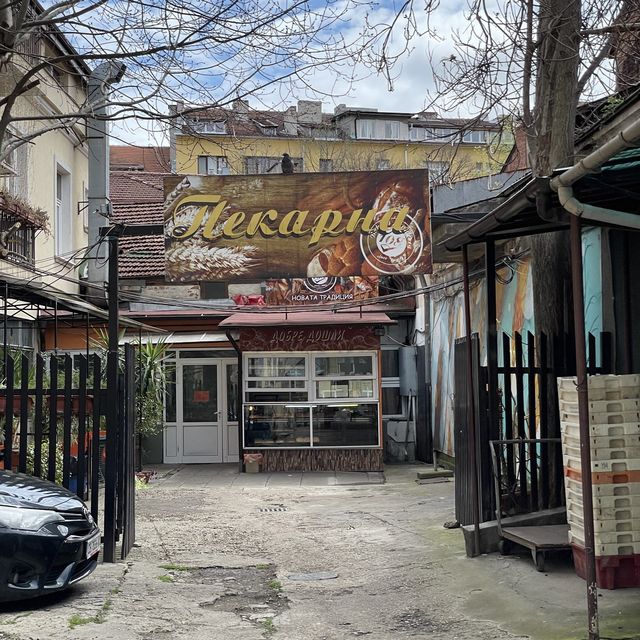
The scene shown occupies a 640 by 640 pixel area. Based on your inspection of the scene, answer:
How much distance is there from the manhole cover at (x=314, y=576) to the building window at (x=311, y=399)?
974 cm

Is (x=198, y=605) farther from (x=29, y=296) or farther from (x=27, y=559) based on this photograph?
(x=29, y=296)

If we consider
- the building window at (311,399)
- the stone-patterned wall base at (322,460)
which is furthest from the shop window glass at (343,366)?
the stone-patterned wall base at (322,460)

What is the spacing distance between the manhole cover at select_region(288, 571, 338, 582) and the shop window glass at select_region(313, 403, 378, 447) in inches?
384

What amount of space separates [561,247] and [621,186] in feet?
8.18

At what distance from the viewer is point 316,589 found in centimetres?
762

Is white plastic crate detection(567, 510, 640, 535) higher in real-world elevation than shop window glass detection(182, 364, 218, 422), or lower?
lower

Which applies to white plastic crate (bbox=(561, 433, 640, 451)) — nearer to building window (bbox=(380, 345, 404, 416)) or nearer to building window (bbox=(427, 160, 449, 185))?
building window (bbox=(427, 160, 449, 185))

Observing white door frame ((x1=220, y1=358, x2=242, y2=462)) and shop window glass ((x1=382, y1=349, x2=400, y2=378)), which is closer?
Result: white door frame ((x1=220, y1=358, x2=242, y2=462))

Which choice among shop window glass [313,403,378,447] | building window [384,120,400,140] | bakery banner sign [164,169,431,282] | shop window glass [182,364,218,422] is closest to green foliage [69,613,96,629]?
bakery banner sign [164,169,431,282]

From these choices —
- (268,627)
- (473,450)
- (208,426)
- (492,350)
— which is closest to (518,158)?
(492,350)

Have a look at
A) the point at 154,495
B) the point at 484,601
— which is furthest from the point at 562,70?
the point at 154,495

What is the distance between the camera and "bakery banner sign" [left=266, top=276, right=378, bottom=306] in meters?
19.7

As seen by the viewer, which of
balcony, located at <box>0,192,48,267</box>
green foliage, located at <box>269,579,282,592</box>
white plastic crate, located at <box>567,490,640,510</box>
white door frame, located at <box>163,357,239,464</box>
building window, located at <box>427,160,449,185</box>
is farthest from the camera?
white door frame, located at <box>163,357,239,464</box>

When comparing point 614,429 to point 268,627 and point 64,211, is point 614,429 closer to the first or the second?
point 268,627
